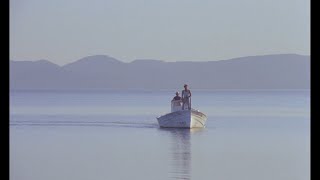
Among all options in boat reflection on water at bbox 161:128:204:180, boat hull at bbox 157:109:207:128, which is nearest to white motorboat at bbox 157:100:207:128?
boat hull at bbox 157:109:207:128

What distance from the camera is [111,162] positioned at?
13.1 meters

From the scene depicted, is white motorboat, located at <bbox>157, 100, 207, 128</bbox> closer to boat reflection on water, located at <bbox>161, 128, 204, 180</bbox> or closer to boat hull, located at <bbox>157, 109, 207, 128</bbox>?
boat hull, located at <bbox>157, 109, 207, 128</bbox>

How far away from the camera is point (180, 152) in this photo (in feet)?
52.3

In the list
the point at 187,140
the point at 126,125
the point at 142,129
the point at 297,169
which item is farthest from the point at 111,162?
the point at 126,125

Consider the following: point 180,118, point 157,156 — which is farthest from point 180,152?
point 157,156

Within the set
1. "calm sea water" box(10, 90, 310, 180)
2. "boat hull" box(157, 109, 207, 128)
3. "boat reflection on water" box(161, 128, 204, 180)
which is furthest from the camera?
"boat hull" box(157, 109, 207, 128)

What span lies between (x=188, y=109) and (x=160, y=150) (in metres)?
1.16

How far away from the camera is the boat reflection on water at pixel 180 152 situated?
11352mm

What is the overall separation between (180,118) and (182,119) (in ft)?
0.16

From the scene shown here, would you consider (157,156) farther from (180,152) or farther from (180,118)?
(180,118)

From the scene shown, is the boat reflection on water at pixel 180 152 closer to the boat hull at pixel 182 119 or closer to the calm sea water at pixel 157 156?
the calm sea water at pixel 157 156

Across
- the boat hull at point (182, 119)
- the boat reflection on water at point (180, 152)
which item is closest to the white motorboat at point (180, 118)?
the boat hull at point (182, 119)

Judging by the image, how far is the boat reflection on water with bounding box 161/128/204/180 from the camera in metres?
11.4
